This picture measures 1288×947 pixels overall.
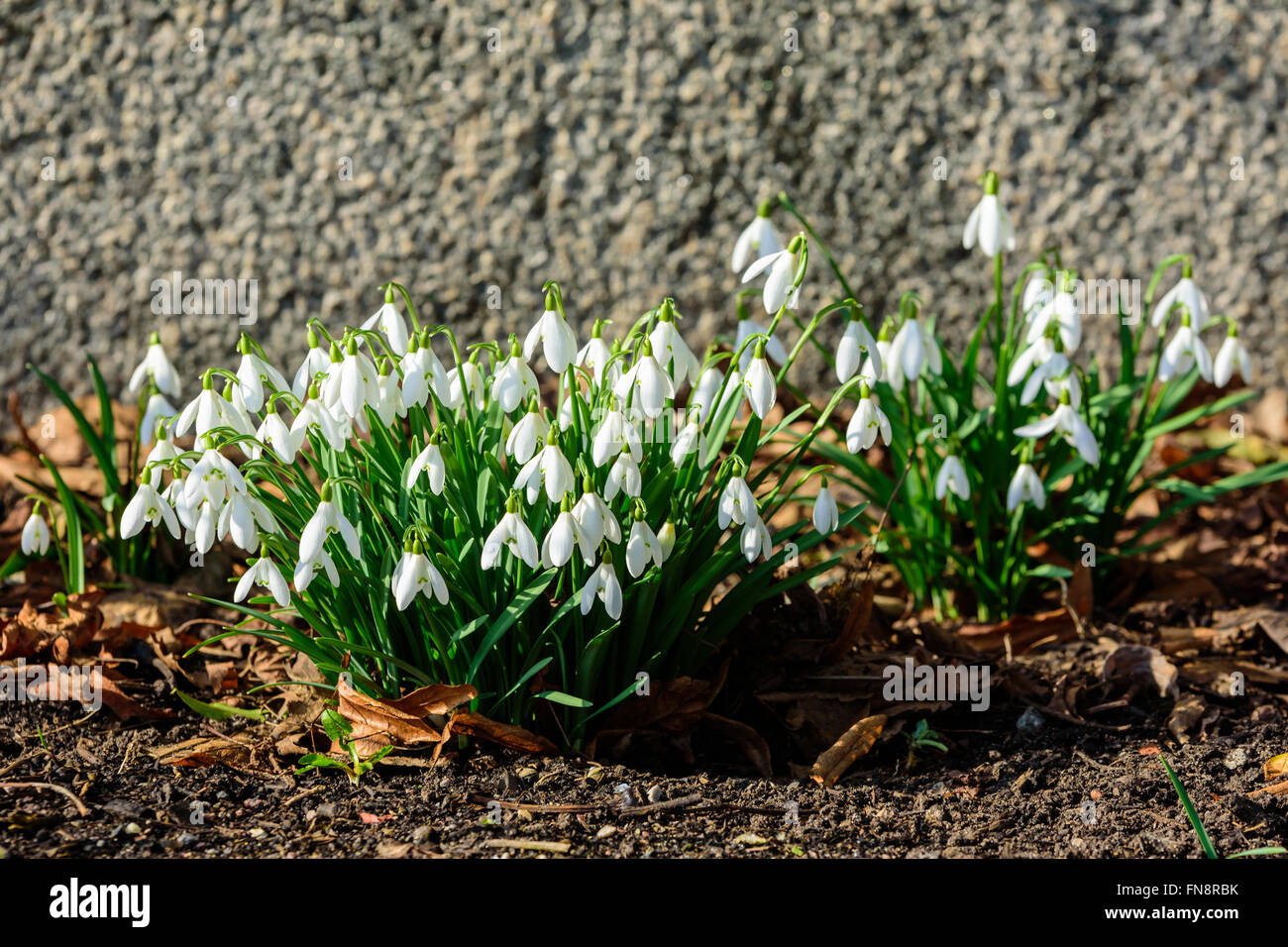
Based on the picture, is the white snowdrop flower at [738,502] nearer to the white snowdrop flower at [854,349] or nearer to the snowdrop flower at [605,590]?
the snowdrop flower at [605,590]

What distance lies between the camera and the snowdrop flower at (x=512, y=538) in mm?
1982

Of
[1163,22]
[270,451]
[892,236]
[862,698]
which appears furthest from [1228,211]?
[270,451]

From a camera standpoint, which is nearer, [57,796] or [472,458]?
[57,796]

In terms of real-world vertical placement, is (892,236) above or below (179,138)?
below

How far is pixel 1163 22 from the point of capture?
4.01 m

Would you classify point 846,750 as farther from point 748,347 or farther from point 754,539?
point 748,347

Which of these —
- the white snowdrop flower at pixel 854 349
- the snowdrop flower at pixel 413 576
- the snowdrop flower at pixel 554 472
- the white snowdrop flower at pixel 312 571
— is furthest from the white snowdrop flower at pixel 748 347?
the white snowdrop flower at pixel 312 571

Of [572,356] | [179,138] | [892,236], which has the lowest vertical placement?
[572,356]

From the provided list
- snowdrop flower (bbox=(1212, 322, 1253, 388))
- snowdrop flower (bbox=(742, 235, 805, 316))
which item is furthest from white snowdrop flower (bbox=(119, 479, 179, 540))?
snowdrop flower (bbox=(1212, 322, 1253, 388))

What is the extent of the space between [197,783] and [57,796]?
23 centimetres

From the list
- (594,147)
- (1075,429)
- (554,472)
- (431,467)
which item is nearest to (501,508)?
(431,467)

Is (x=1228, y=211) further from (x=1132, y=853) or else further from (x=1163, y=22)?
(x=1132, y=853)

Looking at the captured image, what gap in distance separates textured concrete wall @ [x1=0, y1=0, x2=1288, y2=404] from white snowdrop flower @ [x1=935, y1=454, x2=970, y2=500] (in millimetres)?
1337
